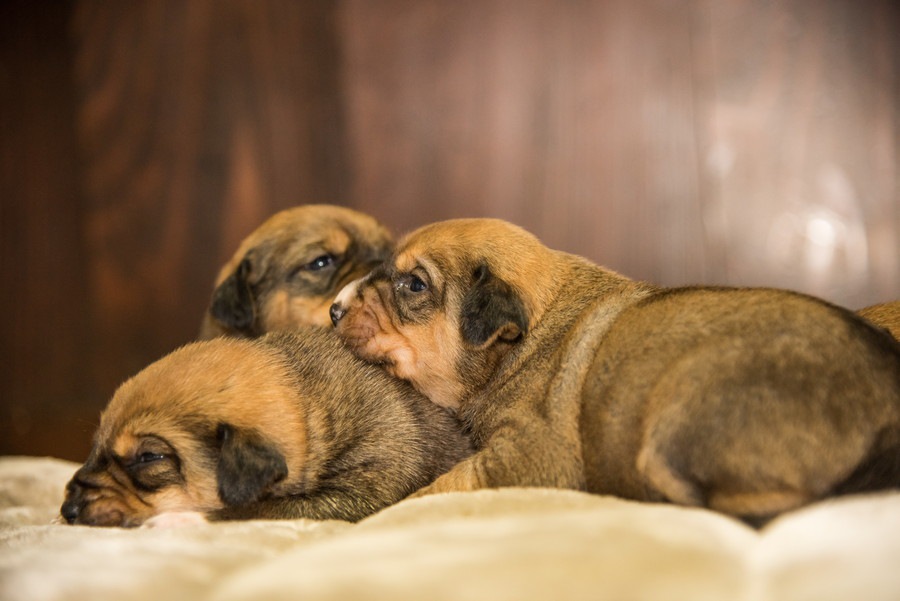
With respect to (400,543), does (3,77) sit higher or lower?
higher

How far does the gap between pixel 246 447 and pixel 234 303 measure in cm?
144

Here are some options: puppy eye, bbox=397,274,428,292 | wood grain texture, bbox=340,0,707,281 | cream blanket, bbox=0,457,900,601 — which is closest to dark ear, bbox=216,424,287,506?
cream blanket, bbox=0,457,900,601

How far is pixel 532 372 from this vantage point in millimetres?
2984

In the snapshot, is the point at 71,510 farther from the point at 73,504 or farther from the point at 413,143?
the point at 413,143

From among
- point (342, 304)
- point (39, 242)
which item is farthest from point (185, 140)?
point (342, 304)

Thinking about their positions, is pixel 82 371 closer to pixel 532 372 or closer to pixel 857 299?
pixel 532 372

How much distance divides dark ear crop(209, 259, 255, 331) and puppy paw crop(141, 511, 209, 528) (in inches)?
54.7

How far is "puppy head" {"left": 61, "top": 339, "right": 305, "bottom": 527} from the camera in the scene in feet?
8.80

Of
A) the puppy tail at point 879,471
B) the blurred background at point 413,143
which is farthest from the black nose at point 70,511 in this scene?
the puppy tail at point 879,471

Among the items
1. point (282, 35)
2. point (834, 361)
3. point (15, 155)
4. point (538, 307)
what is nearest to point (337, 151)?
point (282, 35)

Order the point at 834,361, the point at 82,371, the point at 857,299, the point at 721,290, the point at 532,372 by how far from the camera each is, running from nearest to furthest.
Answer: the point at 834,361 < the point at 721,290 < the point at 532,372 < the point at 857,299 < the point at 82,371

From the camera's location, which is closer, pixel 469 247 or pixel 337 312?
pixel 469 247

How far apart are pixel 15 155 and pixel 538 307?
3.71 metres

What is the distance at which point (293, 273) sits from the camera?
4.07 metres
